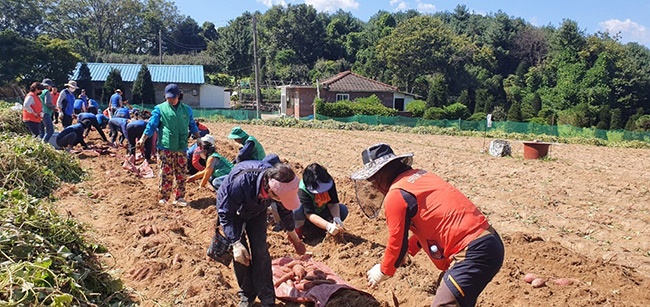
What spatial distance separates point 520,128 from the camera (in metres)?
26.1

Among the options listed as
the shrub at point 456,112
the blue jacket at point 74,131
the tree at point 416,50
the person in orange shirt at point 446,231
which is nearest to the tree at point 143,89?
the shrub at point 456,112

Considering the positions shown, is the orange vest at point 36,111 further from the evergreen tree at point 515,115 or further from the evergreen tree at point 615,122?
→ the evergreen tree at point 615,122

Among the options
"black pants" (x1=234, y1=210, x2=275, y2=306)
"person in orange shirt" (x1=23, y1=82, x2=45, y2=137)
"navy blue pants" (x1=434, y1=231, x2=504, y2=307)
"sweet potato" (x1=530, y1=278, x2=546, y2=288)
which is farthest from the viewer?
"person in orange shirt" (x1=23, y1=82, x2=45, y2=137)

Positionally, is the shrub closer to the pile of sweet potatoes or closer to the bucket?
the bucket

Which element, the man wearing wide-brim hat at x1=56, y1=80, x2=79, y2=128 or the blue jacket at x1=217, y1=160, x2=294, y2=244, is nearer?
the blue jacket at x1=217, y1=160, x2=294, y2=244

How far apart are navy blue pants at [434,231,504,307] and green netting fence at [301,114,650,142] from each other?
961 inches

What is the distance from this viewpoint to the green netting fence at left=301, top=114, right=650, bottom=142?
24250 mm

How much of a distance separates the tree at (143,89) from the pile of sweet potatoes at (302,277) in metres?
31.1

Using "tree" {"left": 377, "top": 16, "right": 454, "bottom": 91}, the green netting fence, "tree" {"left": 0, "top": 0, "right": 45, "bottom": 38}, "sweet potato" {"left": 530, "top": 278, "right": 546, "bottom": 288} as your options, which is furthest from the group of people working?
"tree" {"left": 0, "top": 0, "right": 45, "bottom": 38}

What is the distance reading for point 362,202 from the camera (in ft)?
10.3

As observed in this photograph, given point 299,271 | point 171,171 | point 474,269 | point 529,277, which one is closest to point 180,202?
point 171,171

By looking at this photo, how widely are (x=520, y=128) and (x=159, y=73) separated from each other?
2640 cm

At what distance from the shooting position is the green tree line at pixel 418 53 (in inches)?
1476

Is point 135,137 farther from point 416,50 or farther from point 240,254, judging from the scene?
point 416,50
